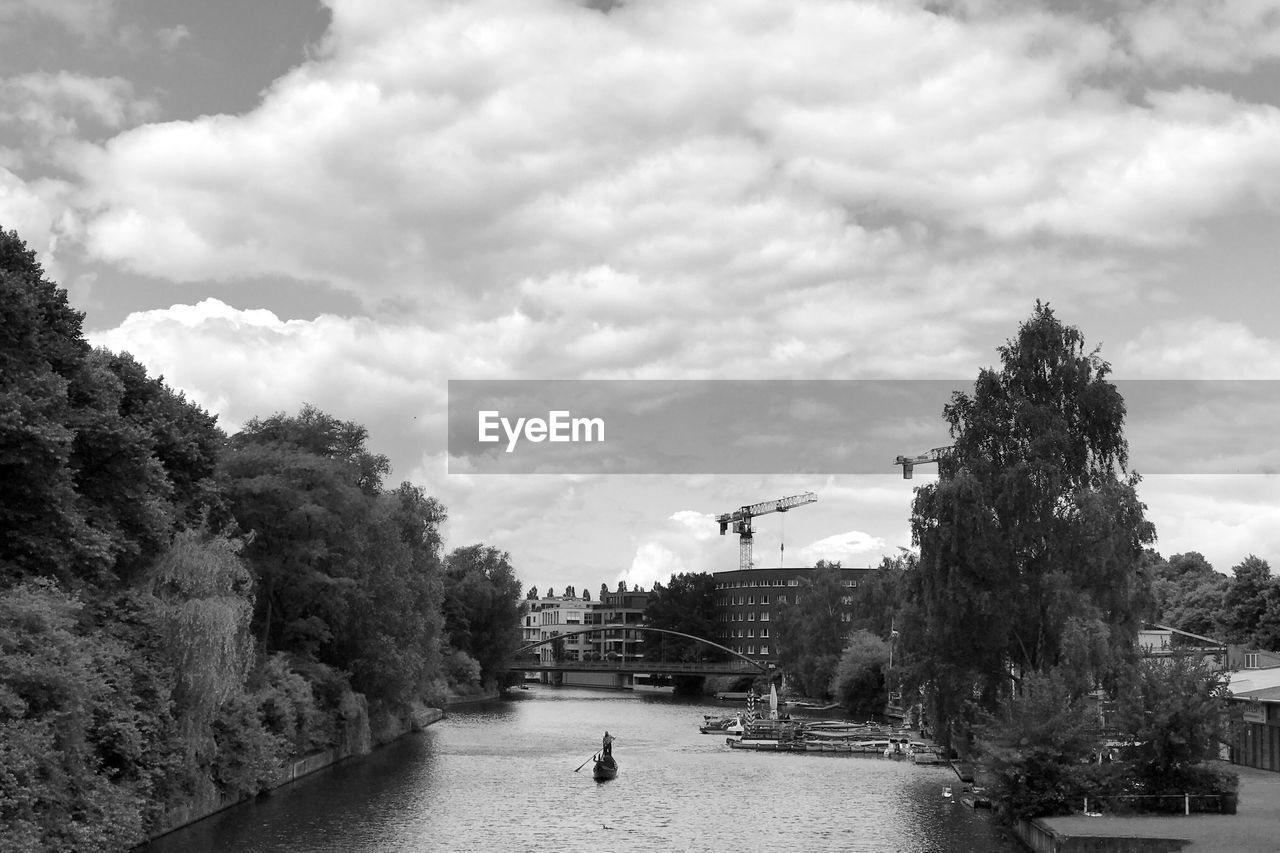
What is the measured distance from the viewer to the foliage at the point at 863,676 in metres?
122

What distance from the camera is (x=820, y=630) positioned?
146 metres

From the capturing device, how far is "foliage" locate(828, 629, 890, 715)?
122m

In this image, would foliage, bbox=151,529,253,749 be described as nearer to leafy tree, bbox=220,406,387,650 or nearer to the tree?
leafy tree, bbox=220,406,387,650

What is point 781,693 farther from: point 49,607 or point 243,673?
point 49,607

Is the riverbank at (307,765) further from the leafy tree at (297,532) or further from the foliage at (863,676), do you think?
the foliage at (863,676)

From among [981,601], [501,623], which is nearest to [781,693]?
[501,623]

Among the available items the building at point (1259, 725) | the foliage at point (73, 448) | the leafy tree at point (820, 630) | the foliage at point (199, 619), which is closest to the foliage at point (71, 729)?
the foliage at point (199, 619)

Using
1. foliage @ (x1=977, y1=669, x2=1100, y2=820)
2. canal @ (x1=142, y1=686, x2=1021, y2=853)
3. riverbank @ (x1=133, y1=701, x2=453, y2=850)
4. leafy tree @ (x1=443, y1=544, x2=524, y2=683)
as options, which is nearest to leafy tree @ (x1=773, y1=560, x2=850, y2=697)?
leafy tree @ (x1=443, y1=544, x2=524, y2=683)

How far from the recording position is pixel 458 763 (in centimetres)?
7738

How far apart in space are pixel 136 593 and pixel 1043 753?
31.9 m

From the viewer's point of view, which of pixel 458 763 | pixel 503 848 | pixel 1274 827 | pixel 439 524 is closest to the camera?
pixel 1274 827

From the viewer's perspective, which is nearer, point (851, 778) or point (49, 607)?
point (49, 607)

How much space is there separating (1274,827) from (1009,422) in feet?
74.8

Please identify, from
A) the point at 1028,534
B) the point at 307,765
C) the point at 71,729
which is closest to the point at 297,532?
the point at 307,765
